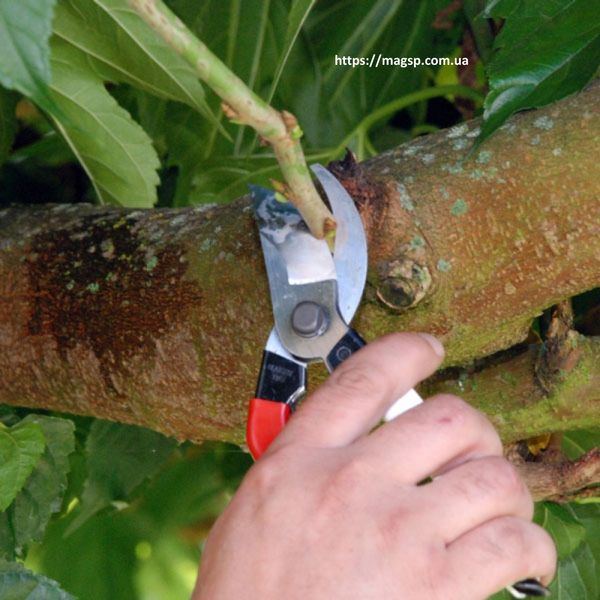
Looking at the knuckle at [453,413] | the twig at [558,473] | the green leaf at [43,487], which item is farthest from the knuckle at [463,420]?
the green leaf at [43,487]

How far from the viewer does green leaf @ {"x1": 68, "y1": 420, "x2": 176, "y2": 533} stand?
76 centimetres

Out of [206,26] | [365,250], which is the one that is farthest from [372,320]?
[206,26]

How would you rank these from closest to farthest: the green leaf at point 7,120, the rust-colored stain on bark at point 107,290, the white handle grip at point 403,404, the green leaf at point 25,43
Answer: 1. the green leaf at point 25,43
2. the white handle grip at point 403,404
3. the rust-colored stain on bark at point 107,290
4. the green leaf at point 7,120

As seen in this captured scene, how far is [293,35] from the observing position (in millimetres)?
587

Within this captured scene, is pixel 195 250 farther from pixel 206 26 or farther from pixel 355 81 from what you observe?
pixel 355 81

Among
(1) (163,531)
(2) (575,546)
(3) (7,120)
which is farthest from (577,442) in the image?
(3) (7,120)

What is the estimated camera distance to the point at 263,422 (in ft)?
1.48

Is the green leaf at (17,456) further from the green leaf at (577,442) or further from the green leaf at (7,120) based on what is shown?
the green leaf at (577,442)

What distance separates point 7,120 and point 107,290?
0.21m

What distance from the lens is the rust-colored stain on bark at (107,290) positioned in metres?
0.55

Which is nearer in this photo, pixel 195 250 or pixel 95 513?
pixel 195 250

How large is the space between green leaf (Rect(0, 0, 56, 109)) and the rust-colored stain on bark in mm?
226

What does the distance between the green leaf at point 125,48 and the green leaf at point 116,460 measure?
0.28 m

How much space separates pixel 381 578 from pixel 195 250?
24 centimetres
